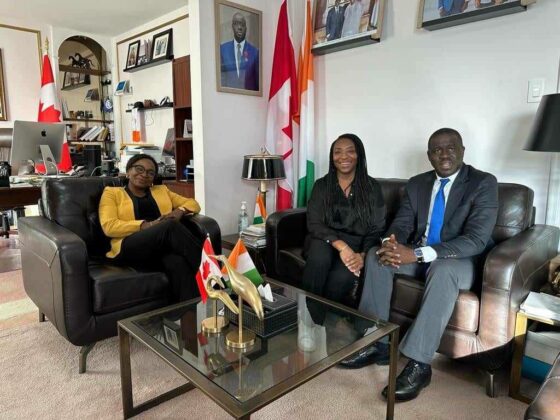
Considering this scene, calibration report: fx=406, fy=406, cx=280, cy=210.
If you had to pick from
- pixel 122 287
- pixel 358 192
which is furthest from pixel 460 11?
pixel 122 287

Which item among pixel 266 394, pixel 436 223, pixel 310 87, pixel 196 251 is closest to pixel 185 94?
pixel 310 87

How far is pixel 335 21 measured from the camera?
2.92 m

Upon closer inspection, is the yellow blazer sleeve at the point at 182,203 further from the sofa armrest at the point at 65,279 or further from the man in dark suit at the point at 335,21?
the man in dark suit at the point at 335,21

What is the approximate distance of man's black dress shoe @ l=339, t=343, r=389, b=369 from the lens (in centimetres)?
185

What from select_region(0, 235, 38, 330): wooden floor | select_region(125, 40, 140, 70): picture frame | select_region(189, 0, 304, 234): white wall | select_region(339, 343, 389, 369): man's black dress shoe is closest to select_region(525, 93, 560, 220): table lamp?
select_region(339, 343, 389, 369): man's black dress shoe

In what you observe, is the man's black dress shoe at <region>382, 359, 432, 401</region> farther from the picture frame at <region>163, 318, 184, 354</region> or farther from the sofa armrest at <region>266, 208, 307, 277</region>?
the sofa armrest at <region>266, 208, 307, 277</region>

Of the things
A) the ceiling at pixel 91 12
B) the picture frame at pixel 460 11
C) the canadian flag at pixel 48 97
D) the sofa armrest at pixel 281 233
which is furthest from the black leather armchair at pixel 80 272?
the canadian flag at pixel 48 97

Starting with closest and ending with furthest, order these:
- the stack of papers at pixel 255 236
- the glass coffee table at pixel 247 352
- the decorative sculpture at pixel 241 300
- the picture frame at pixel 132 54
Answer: the glass coffee table at pixel 247 352 → the decorative sculpture at pixel 241 300 → the stack of papers at pixel 255 236 → the picture frame at pixel 132 54

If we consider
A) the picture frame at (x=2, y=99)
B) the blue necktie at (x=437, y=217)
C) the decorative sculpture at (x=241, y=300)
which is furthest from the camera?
the picture frame at (x=2, y=99)

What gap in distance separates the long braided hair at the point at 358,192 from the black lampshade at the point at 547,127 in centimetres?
80

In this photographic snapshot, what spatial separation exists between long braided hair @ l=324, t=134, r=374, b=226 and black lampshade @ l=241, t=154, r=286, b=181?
63cm

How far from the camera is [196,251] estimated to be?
2102 mm

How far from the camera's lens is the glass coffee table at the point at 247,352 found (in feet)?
3.47

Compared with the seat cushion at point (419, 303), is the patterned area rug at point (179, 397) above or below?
below
